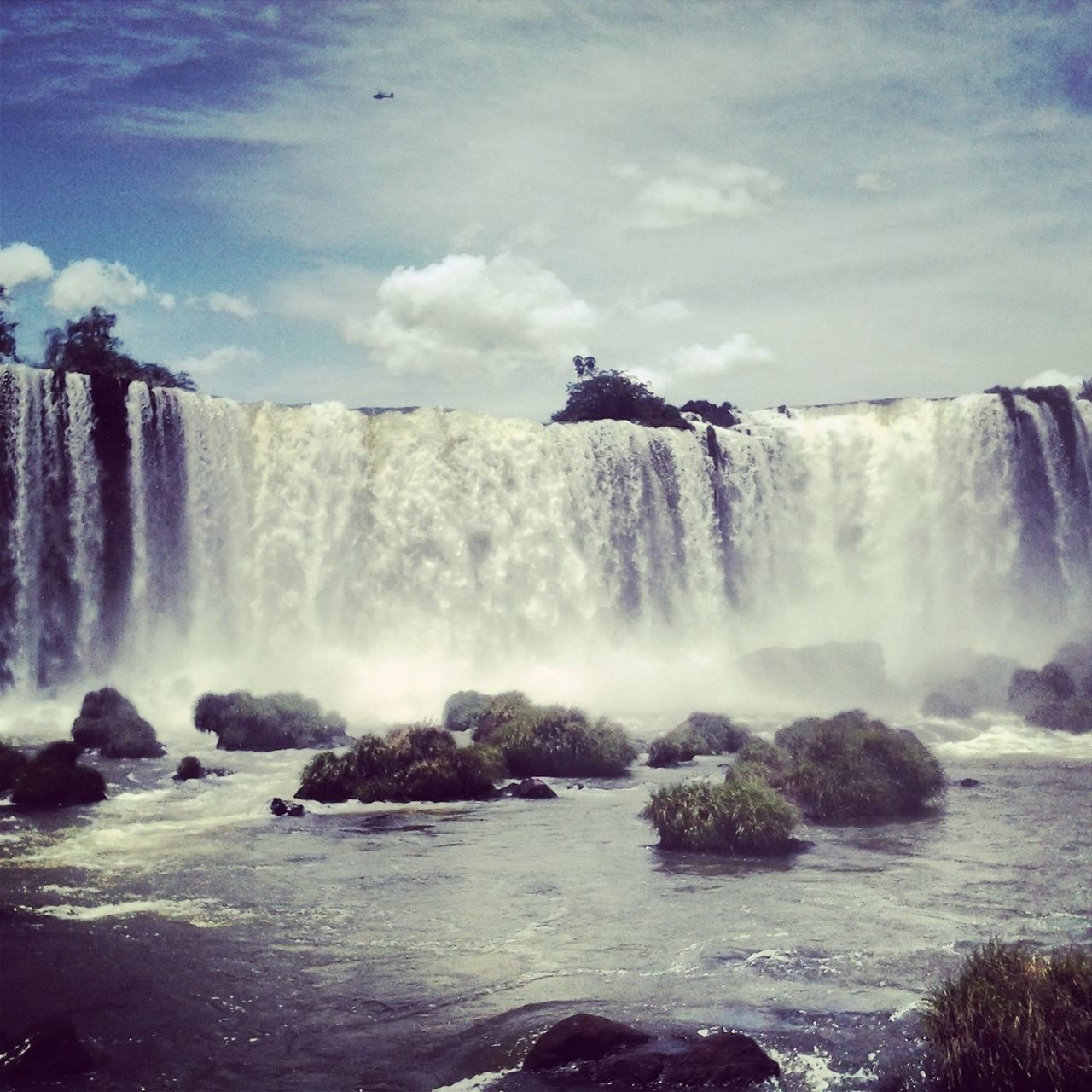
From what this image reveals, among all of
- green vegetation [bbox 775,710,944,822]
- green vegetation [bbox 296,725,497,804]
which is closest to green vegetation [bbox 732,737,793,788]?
green vegetation [bbox 775,710,944,822]

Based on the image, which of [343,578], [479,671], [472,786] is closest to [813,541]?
[479,671]

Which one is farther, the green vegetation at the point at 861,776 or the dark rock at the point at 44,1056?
the green vegetation at the point at 861,776

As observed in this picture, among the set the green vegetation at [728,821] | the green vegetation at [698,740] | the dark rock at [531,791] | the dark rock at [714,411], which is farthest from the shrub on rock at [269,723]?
the dark rock at [714,411]

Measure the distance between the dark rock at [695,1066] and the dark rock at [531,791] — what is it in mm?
14265

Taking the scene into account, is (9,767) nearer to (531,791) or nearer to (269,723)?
(269,723)

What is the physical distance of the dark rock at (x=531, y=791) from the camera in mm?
24188

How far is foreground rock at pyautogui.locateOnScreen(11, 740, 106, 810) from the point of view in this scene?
22531 millimetres

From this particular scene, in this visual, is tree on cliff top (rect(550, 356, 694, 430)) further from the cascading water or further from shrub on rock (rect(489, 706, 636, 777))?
shrub on rock (rect(489, 706, 636, 777))

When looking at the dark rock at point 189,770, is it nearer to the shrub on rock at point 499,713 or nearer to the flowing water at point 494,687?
the flowing water at point 494,687

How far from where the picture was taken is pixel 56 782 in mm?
22828

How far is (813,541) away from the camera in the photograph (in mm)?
48344

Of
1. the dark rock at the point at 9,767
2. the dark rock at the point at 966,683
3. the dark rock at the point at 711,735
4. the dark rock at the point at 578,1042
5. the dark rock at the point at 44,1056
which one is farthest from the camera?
the dark rock at the point at 966,683

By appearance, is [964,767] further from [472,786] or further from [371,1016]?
[371,1016]

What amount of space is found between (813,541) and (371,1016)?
39098 millimetres
